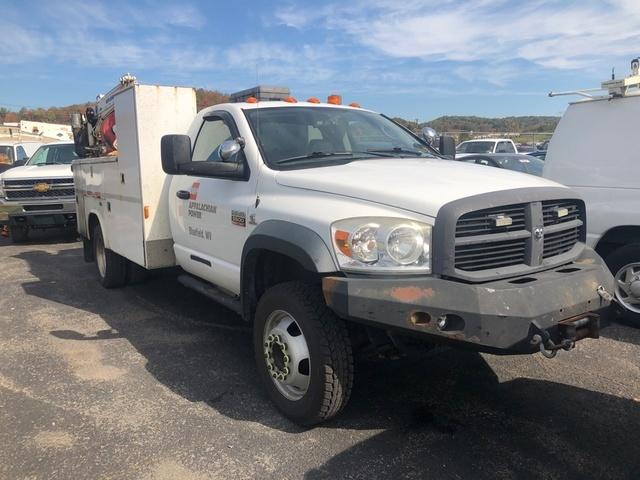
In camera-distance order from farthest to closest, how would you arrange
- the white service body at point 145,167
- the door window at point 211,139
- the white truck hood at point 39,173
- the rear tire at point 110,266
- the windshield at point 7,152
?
the windshield at point 7,152 < the white truck hood at point 39,173 < the rear tire at point 110,266 < the white service body at point 145,167 < the door window at point 211,139

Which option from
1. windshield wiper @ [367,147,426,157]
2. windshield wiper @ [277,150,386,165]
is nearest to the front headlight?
windshield wiper @ [277,150,386,165]

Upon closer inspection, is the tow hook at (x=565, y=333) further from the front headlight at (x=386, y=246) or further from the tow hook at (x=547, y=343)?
the front headlight at (x=386, y=246)

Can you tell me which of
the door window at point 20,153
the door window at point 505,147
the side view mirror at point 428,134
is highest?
the door window at point 20,153

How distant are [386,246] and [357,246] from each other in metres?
0.16

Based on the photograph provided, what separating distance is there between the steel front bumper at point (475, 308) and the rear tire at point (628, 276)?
2.59m

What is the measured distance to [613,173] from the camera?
526cm

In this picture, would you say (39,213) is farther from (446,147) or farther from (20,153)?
(446,147)

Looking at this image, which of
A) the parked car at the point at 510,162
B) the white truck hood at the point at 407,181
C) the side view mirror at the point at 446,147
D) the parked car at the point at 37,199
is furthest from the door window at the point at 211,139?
the parked car at the point at 37,199

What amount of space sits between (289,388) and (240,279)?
35.0 inches

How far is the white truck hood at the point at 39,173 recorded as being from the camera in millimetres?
10961

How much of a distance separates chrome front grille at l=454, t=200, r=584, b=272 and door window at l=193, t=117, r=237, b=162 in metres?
2.28

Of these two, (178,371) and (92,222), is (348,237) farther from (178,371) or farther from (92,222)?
(92,222)

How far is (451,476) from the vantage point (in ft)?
9.71

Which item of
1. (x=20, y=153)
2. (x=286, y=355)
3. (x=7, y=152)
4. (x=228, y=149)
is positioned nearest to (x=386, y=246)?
(x=286, y=355)
